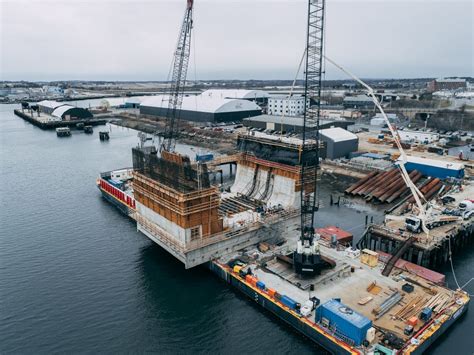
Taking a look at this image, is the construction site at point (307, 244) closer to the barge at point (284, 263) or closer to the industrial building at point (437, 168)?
the barge at point (284, 263)

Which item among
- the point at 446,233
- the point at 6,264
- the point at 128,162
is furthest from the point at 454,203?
the point at 128,162

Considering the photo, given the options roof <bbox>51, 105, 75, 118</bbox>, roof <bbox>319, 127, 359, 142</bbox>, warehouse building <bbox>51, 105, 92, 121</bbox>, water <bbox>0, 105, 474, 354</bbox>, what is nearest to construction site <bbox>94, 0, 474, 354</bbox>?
water <bbox>0, 105, 474, 354</bbox>

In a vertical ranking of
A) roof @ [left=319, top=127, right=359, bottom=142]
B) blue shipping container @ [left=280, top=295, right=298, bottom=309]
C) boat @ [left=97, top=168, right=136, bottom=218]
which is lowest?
blue shipping container @ [left=280, top=295, right=298, bottom=309]

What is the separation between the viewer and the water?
93.9 ft

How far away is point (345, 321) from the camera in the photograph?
86.2 feet

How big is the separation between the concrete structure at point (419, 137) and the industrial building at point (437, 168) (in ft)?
102

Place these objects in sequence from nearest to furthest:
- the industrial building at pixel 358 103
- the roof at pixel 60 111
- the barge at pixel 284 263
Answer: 1. the barge at pixel 284 263
2. the roof at pixel 60 111
3. the industrial building at pixel 358 103

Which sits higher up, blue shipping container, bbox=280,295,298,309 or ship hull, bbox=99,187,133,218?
ship hull, bbox=99,187,133,218

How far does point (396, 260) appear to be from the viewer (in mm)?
36719

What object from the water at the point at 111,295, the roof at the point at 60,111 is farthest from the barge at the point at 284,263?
the roof at the point at 60,111

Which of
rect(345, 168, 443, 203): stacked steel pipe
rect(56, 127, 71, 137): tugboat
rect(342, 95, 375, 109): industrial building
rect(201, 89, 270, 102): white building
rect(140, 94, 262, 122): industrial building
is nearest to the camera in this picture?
rect(345, 168, 443, 203): stacked steel pipe

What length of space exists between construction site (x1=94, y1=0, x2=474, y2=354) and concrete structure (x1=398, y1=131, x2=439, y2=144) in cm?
4637

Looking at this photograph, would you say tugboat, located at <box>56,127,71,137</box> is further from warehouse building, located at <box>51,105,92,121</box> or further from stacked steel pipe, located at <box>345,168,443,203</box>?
stacked steel pipe, located at <box>345,168,443,203</box>

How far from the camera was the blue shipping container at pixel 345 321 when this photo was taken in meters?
25.7
